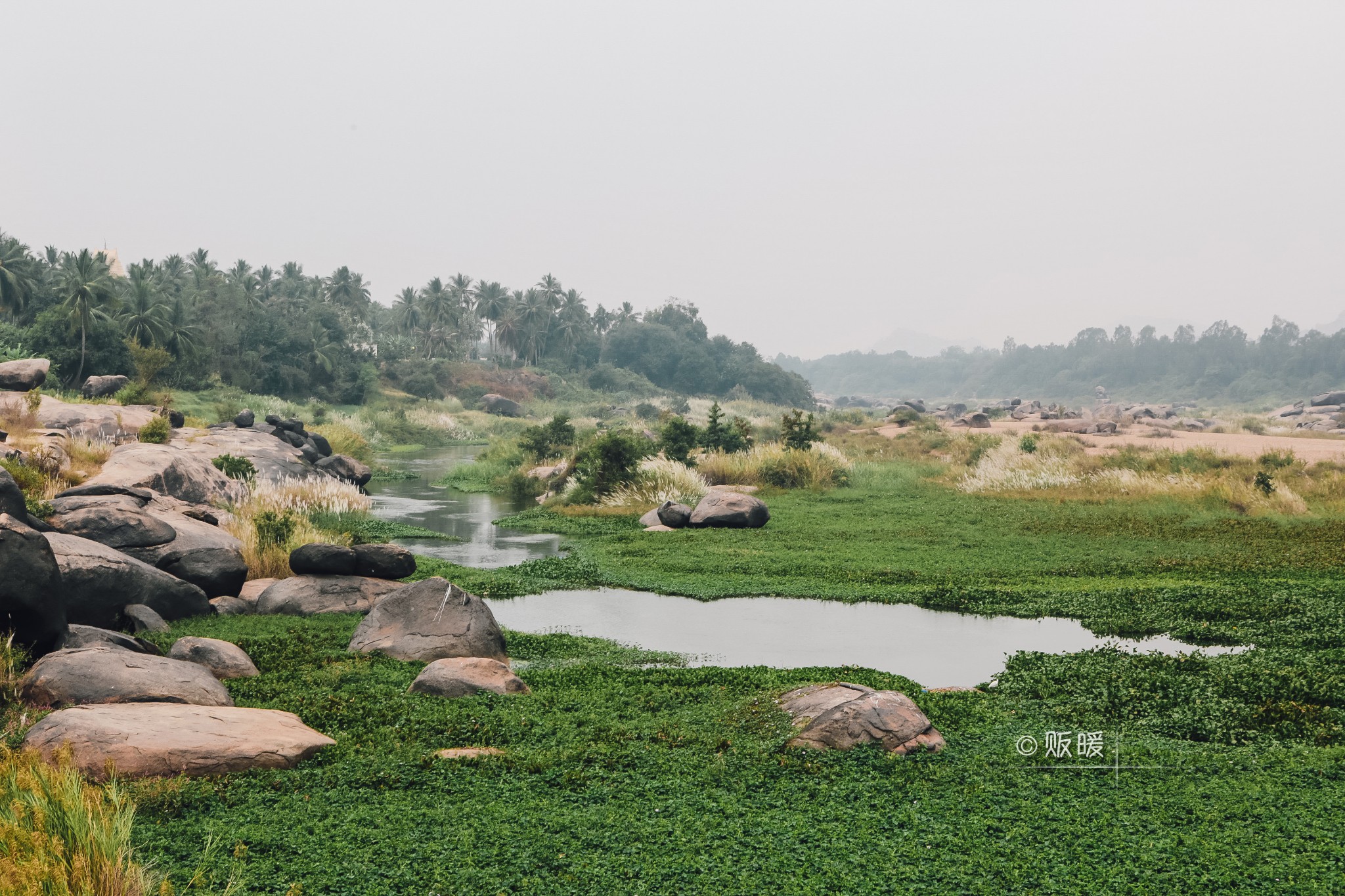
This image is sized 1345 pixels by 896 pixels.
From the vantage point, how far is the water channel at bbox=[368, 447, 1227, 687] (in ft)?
32.8

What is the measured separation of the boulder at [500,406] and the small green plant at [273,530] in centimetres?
6054

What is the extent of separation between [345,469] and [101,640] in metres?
21.7

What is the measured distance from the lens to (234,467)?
21.1 m

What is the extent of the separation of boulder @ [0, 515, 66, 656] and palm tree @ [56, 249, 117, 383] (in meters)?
42.9

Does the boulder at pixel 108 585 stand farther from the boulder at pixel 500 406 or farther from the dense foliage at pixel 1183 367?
the dense foliage at pixel 1183 367

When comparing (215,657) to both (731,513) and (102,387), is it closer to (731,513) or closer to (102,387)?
(731,513)

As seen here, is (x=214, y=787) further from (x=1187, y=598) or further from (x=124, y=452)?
(x=124, y=452)

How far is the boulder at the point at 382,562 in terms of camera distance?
1314 centimetres

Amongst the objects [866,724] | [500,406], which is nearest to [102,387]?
[866,724]

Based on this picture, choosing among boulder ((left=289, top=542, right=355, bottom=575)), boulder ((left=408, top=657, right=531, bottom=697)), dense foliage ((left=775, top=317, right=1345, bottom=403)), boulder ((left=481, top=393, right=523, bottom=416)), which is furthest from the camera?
dense foliage ((left=775, top=317, right=1345, bottom=403))

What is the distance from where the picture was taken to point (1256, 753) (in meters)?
6.66

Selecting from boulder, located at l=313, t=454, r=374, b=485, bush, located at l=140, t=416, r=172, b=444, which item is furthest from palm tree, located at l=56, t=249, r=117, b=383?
bush, located at l=140, t=416, r=172, b=444

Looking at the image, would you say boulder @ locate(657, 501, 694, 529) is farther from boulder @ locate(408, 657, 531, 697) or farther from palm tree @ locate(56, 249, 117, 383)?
palm tree @ locate(56, 249, 117, 383)

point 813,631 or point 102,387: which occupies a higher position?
point 102,387
